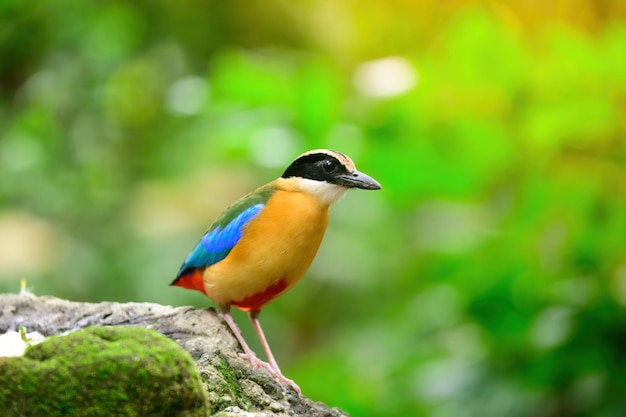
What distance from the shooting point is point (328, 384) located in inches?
223

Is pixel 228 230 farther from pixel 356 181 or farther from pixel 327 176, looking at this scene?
pixel 356 181

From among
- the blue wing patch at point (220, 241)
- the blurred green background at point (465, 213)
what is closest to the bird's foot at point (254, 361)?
the blue wing patch at point (220, 241)

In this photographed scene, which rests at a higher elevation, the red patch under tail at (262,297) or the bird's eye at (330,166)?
the bird's eye at (330,166)

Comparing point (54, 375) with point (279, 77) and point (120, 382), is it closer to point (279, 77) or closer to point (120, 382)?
point (120, 382)

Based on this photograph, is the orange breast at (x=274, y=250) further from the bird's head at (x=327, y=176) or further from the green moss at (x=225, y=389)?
the green moss at (x=225, y=389)

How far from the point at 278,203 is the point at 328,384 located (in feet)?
6.86

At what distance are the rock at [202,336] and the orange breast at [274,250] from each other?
0.21 metres

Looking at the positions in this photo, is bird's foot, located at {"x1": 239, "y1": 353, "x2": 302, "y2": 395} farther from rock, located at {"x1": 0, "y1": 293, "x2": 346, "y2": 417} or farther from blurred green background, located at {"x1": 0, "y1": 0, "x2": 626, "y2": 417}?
blurred green background, located at {"x1": 0, "y1": 0, "x2": 626, "y2": 417}

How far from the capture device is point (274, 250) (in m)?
3.81

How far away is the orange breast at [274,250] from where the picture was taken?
3811mm

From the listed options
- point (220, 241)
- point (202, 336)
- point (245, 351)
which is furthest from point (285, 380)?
point (220, 241)

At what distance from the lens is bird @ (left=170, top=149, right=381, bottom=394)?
382 cm

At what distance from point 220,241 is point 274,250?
1.07ft

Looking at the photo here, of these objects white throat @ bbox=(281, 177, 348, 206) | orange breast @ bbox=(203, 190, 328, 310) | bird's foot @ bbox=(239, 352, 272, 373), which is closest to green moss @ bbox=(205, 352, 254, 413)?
bird's foot @ bbox=(239, 352, 272, 373)
